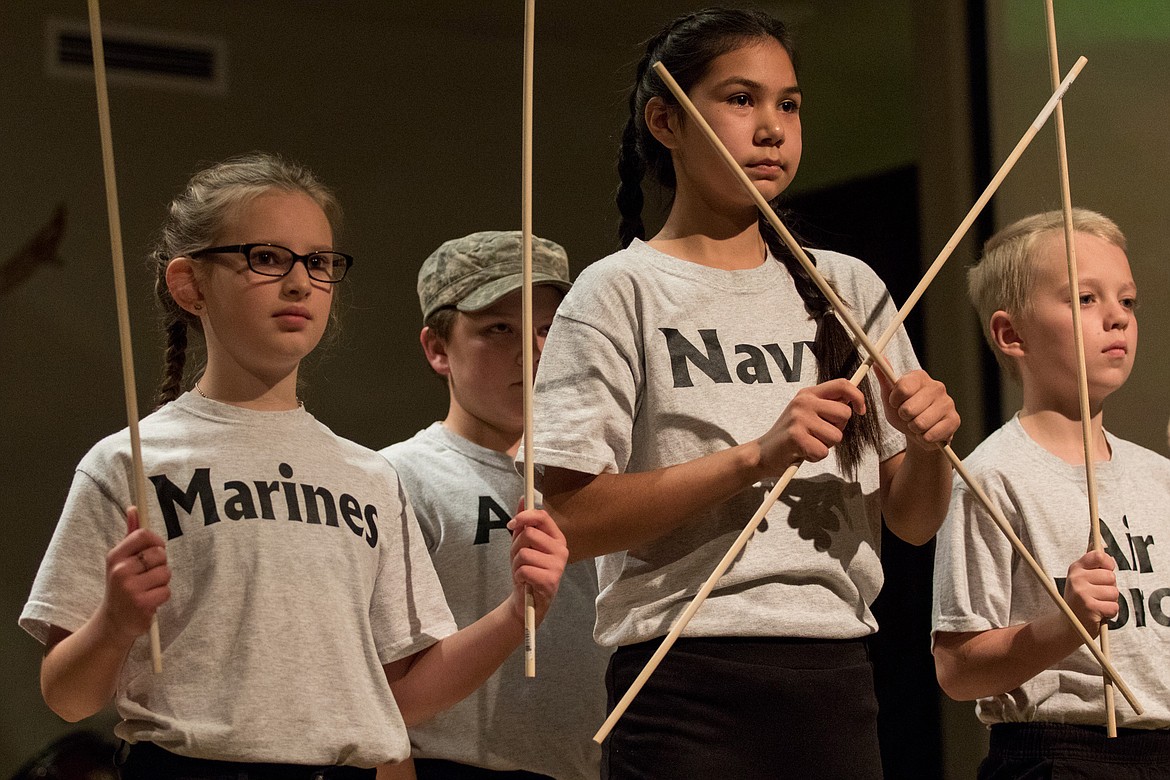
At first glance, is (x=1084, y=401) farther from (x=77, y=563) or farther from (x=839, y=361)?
(x=77, y=563)

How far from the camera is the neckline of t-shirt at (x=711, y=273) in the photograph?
1513 millimetres

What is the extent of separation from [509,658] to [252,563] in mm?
515

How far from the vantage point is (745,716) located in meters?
1.36

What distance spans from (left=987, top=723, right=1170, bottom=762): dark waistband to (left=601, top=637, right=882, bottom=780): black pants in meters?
0.35

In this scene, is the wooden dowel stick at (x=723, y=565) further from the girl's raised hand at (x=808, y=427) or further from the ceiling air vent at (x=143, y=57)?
the ceiling air vent at (x=143, y=57)

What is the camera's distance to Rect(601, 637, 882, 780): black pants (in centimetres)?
135

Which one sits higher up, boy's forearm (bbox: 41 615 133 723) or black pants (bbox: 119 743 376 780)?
boy's forearm (bbox: 41 615 133 723)

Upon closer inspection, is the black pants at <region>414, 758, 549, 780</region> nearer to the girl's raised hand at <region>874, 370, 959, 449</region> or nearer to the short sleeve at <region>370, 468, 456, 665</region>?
the short sleeve at <region>370, 468, 456, 665</region>

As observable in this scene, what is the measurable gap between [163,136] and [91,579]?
2608mm

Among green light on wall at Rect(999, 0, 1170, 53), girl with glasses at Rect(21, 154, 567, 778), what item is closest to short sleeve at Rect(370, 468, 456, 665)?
girl with glasses at Rect(21, 154, 567, 778)

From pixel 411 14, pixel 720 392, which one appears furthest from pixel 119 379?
pixel 720 392

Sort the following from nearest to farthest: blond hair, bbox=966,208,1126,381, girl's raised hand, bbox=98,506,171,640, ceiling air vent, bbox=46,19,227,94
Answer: girl's raised hand, bbox=98,506,171,640, blond hair, bbox=966,208,1126,381, ceiling air vent, bbox=46,19,227,94

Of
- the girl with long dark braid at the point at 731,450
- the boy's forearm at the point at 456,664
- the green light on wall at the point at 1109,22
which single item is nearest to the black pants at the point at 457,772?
the boy's forearm at the point at 456,664

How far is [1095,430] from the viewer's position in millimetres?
1801
